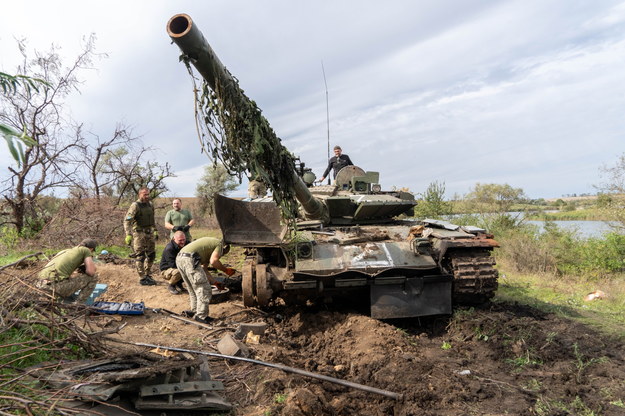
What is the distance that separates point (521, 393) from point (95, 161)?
14.8 meters

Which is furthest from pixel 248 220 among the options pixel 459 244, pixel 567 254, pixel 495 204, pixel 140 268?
pixel 495 204

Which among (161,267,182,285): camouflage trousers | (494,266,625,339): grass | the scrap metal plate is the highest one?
the scrap metal plate

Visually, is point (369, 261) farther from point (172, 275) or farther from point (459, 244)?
point (172, 275)

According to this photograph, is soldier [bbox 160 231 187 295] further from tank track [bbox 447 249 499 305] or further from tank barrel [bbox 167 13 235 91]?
tank track [bbox 447 249 499 305]

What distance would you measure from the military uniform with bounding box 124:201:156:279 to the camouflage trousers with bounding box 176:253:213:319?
239cm

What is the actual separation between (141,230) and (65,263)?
8.66ft

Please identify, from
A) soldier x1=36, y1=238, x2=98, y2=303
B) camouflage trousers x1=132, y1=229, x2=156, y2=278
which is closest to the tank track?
soldier x1=36, y1=238, x2=98, y2=303

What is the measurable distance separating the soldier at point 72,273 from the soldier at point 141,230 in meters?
2.03

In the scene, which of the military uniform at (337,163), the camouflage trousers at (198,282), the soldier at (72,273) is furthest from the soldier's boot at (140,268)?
the military uniform at (337,163)

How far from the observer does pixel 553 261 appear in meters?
11.8

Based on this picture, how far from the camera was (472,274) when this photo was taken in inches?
218

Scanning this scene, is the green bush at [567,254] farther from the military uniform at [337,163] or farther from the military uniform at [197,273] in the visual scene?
the military uniform at [197,273]

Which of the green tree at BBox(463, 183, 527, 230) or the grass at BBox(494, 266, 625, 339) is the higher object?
the green tree at BBox(463, 183, 527, 230)

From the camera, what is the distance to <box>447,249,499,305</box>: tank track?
552 cm
